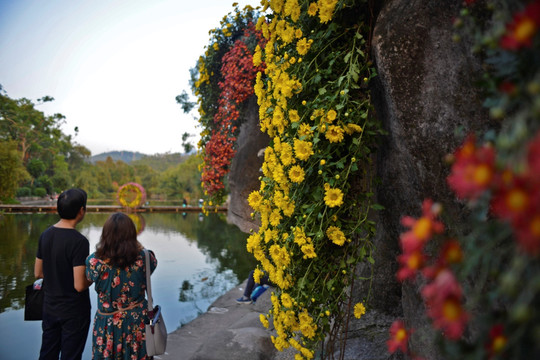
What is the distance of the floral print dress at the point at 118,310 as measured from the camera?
2152mm

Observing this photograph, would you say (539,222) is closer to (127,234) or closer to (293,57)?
(293,57)

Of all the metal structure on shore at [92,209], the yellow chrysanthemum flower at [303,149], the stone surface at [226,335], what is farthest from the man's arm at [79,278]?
the metal structure on shore at [92,209]

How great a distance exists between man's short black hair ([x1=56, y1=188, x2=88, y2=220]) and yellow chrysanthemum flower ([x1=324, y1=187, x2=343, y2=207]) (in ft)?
5.42

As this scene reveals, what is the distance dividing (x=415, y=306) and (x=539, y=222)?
4.28ft

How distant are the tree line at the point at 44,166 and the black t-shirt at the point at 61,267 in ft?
51.6

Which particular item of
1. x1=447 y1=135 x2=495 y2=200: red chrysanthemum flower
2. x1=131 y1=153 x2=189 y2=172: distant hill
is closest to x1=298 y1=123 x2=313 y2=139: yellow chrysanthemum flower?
x1=447 y1=135 x2=495 y2=200: red chrysanthemum flower

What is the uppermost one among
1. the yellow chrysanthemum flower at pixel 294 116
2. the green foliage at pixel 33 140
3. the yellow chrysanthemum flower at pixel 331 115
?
the green foliage at pixel 33 140

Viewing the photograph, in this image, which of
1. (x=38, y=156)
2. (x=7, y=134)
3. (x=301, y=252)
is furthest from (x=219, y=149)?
(x=38, y=156)

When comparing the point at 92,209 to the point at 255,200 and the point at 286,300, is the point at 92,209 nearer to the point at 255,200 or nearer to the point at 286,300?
the point at 255,200

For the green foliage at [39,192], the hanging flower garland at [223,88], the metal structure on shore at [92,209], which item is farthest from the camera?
the green foliage at [39,192]

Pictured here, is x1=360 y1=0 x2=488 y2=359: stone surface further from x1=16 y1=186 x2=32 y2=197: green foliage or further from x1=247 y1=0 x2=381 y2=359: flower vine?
x1=16 y1=186 x2=32 y2=197: green foliage

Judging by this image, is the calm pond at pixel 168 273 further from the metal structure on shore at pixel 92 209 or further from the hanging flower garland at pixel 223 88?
the metal structure on shore at pixel 92 209

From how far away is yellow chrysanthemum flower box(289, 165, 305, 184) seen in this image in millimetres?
1652

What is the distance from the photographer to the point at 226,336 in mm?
3229
